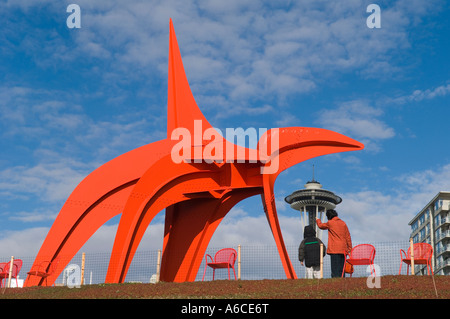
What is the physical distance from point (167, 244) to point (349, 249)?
8.63 metres

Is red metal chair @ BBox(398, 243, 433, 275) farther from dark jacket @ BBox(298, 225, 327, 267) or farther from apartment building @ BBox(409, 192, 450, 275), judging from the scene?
apartment building @ BBox(409, 192, 450, 275)

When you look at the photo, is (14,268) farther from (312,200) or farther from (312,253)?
(312,200)

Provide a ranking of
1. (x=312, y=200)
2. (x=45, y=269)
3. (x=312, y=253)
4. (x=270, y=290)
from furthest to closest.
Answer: (x=312, y=200), (x=45, y=269), (x=312, y=253), (x=270, y=290)

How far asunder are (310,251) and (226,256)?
8.21 feet

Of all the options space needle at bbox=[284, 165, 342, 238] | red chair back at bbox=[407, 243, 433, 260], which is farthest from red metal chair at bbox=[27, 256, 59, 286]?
space needle at bbox=[284, 165, 342, 238]

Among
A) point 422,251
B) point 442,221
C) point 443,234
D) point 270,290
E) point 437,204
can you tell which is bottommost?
point 270,290

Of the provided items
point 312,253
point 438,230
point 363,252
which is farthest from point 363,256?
point 438,230

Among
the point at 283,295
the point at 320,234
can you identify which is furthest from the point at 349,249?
the point at 320,234

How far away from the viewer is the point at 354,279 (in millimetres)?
13477

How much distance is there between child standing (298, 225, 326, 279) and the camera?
1533 centimetres

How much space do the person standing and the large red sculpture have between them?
3540 mm

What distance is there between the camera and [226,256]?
52.4 ft

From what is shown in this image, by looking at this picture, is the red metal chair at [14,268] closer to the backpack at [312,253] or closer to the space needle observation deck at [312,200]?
the backpack at [312,253]
